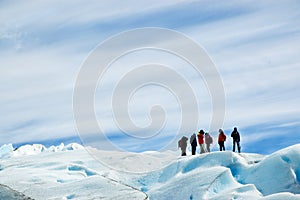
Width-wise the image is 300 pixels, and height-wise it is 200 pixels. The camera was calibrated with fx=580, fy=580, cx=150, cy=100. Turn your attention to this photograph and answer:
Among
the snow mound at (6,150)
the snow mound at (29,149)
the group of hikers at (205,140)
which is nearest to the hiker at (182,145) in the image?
the group of hikers at (205,140)

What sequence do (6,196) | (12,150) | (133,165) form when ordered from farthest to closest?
1. (12,150)
2. (133,165)
3. (6,196)

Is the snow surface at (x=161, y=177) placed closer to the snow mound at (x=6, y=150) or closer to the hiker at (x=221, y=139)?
the hiker at (x=221, y=139)

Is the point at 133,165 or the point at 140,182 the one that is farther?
the point at 133,165

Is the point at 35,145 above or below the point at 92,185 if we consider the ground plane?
above

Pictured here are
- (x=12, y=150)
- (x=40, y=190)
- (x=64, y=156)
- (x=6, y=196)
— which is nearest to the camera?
(x=6, y=196)

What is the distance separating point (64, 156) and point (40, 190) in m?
9.85

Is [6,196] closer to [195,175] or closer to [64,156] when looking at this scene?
[195,175]

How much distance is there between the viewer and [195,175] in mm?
25359

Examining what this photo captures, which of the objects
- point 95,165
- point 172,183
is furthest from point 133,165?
point 172,183

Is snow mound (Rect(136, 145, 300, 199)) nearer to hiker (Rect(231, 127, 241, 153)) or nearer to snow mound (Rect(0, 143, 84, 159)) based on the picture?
hiker (Rect(231, 127, 241, 153))

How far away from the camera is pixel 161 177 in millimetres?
27219

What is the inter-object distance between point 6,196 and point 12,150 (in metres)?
31.6

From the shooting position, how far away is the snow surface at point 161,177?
2203 cm

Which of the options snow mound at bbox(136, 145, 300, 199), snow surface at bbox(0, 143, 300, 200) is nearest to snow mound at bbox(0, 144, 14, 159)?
snow surface at bbox(0, 143, 300, 200)
